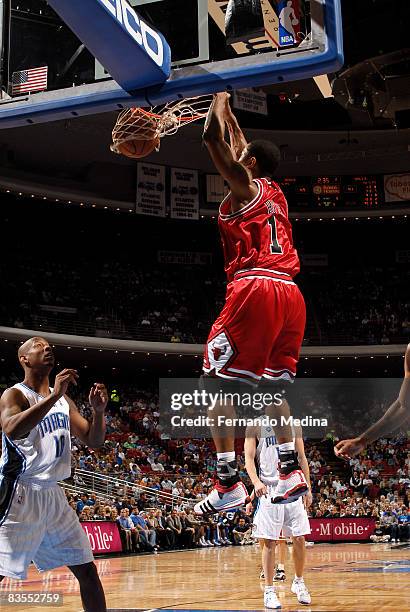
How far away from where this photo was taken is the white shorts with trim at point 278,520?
28.3ft

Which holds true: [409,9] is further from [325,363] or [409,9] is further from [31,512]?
[325,363]

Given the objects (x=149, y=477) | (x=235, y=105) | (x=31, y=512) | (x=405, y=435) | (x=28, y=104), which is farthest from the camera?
(x=405, y=435)

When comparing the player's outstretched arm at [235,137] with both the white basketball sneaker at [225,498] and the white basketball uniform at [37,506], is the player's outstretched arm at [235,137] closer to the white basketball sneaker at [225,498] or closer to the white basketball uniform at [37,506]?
the white basketball sneaker at [225,498]

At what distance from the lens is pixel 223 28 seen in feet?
15.5

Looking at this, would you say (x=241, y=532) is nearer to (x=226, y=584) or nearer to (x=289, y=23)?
(x=226, y=584)

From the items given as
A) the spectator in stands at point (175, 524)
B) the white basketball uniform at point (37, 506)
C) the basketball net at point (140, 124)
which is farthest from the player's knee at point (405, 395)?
the spectator in stands at point (175, 524)

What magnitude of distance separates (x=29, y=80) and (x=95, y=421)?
2289mm

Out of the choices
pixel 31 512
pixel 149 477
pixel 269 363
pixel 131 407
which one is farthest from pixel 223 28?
pixel 131 407

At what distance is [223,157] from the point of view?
14.1 feet

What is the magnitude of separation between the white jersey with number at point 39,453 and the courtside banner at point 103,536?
33.6 ft

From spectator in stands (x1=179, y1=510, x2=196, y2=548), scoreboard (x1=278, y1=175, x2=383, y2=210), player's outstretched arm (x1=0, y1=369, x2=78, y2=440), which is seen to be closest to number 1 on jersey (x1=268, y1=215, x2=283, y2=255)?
player's outstretched arm (x1=0, y1=369, x2=78, y2=440)

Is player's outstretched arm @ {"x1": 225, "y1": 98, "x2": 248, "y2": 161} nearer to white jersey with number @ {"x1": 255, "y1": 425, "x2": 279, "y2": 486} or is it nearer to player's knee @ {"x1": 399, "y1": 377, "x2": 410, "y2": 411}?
player's knee @ {"x1": 399, "y1": 377, "x2": 410, "y2": 411}

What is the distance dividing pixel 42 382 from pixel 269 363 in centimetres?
187

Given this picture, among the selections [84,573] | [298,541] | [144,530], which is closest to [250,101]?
[144,530]
